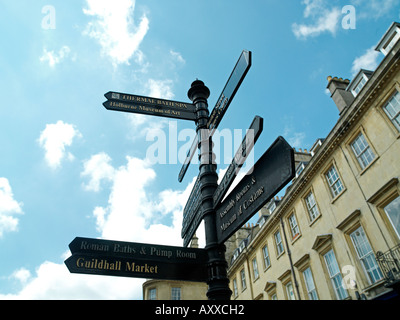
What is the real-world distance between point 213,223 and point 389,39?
13.0 metres

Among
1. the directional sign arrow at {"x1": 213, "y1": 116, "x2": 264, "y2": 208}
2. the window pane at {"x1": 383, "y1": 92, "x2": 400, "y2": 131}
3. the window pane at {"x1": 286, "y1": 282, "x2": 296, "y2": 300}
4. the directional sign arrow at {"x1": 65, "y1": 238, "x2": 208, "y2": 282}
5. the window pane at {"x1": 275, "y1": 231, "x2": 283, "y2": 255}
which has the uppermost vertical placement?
the window pane at {"x1": 383, "y1": 92, "x2": 400, "y2": 131}

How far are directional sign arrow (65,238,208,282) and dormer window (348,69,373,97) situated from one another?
40.9ft

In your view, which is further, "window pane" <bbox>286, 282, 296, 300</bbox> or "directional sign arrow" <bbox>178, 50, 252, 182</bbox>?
"window pane" <bbox>286, 282, 296, 300</bbox>

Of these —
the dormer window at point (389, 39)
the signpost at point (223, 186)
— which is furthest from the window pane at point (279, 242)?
the signpost at point (223, 186)

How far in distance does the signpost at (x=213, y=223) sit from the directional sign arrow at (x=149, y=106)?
0.87 metres

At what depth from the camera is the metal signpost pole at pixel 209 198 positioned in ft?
9.32

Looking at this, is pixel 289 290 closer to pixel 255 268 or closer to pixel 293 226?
pixel 293 226

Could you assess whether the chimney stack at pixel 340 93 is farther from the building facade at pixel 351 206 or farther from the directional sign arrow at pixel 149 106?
the directional sign arrow at pixel 149 106

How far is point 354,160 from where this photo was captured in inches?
467

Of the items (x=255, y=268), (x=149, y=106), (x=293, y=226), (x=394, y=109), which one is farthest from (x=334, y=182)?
(x=149, y=106)

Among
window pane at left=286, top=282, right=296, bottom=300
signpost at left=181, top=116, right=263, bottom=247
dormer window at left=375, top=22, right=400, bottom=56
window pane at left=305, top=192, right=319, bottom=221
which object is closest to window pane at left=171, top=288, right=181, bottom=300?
window pane at left=286, top=282, right=296, bottom=300

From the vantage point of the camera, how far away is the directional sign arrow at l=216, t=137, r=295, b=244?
2.24 m

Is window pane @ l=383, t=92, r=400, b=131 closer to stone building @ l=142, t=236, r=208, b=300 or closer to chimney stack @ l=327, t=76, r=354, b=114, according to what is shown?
chimney stack @ l=327, t=76, r=354, b=114
